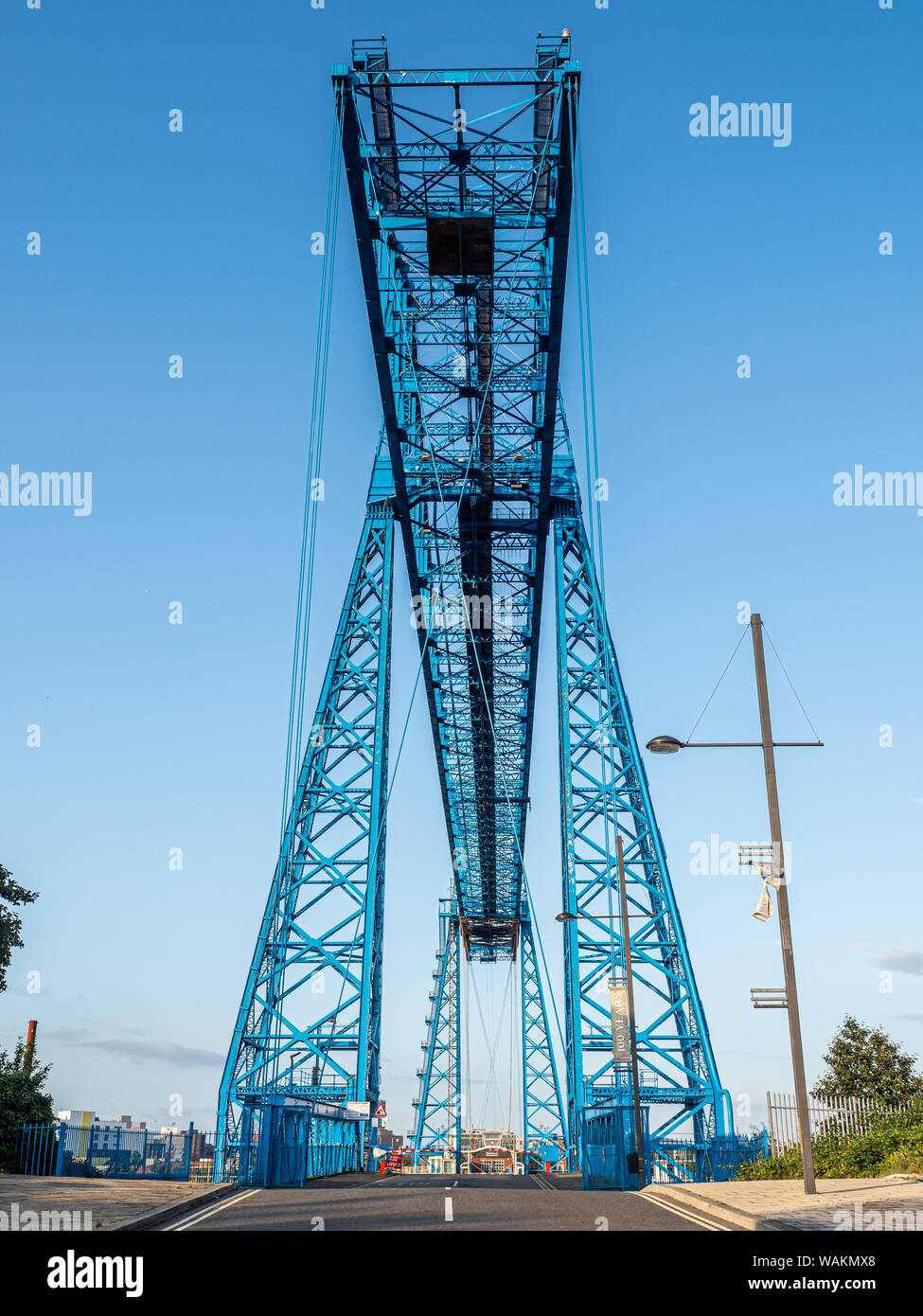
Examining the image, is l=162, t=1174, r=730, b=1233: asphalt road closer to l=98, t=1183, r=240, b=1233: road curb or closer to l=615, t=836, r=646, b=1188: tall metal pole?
l=98, t=1183, r=240, b=1233: road curb

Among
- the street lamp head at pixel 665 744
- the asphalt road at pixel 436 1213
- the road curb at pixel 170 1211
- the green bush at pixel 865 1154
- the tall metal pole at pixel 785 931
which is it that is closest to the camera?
the road curb at pixel 170 1211

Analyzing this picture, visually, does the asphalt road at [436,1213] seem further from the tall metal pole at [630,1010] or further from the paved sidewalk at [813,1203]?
the tall metal pole at [630,1010]

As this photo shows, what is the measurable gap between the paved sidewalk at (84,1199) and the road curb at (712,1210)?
5.24 meters

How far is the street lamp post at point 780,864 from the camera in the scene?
13025 millimetres

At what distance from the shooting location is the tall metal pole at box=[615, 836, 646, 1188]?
2014 centimetres

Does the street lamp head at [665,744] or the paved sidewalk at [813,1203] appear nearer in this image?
the paved sidewalk at [813,1203]

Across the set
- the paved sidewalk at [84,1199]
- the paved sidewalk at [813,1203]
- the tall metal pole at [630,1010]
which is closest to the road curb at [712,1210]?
the paved sidewalk at [813,1203]

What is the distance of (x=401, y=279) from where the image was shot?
887 inches

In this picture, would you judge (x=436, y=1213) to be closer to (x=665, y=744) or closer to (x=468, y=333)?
(x=665, y=744)

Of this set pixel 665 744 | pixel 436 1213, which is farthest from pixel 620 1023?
pixel 436 1213

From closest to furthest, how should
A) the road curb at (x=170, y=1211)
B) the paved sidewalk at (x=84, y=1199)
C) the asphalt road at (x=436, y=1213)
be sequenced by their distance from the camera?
the road curb at (x=170, y=1211) → the paved sidewalk at (x=84, y=1199) → the asphalt road at (x=436, y=1213)

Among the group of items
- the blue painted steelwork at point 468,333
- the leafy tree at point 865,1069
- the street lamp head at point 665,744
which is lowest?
the leafy tree at point 865,1069
